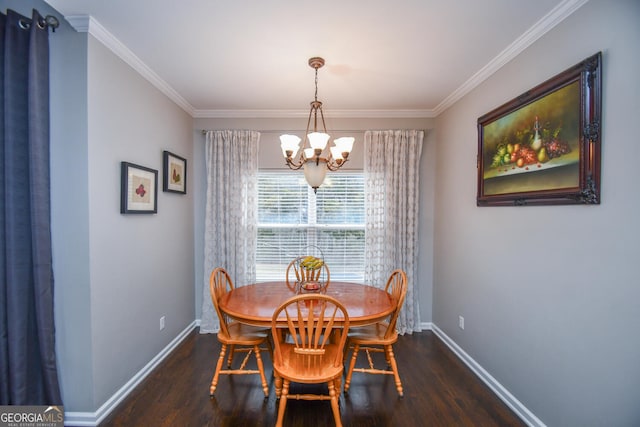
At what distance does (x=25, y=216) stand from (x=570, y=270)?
125 inches

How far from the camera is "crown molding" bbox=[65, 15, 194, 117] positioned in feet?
5.69

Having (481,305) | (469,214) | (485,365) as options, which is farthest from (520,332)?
(469,214)

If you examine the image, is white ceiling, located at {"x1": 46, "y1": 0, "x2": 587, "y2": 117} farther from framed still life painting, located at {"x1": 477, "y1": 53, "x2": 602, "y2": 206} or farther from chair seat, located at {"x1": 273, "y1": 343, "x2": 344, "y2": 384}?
chair seat, located at {"x1": 273, "y1": 343, "x2": 344, "y2": 384}

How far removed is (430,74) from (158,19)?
7.00 feet

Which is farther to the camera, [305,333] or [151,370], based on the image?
[151,370]

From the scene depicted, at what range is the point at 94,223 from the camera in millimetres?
1818

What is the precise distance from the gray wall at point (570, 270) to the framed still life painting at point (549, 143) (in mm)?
54

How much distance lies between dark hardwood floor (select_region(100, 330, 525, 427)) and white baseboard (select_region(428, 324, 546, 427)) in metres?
0.04

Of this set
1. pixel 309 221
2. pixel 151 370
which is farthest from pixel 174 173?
pixel 151 370

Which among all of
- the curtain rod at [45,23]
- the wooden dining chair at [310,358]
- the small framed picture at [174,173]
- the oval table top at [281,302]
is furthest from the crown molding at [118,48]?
the wooden dining chair at [310,358]

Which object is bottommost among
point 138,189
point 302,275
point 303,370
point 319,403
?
point 319,403

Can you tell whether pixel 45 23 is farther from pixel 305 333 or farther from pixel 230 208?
pixel 305 333

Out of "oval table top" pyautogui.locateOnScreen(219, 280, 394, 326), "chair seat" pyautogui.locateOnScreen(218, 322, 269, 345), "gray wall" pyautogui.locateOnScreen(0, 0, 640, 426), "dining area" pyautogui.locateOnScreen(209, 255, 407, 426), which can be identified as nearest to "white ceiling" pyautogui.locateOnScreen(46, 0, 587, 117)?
"gray wall" pyautogui.locateOnScreen(0, 0, 640, 426)

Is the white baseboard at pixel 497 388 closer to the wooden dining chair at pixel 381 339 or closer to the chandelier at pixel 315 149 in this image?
the wooden dining chair at pixel 381 339
